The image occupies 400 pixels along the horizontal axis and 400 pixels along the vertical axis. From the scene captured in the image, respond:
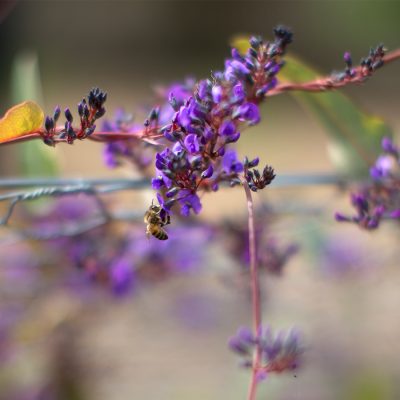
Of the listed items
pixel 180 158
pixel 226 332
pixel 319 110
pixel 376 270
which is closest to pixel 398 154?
pixel 319 110

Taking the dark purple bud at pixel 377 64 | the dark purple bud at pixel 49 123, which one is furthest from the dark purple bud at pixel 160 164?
the dark purple bud at pixel 377 64

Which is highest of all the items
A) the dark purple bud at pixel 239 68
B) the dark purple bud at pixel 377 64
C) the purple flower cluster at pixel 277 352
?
the dark purple bud at pixel 239 68

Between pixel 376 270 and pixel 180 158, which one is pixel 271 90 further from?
pixel 376 270

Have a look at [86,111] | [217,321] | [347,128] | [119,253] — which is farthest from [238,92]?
[217,321]

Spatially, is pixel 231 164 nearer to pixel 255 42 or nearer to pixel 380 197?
pixel 255 42

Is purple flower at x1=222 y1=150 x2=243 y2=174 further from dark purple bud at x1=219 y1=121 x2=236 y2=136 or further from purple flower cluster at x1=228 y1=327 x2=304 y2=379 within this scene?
purple flower cluster at x1=228 y1=327 x2=304 y2=379

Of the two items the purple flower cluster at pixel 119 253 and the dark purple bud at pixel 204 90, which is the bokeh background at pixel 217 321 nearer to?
the purple flower cluster at pixel 119 253
